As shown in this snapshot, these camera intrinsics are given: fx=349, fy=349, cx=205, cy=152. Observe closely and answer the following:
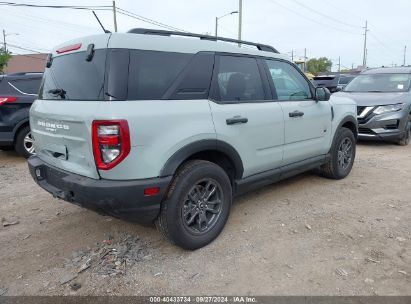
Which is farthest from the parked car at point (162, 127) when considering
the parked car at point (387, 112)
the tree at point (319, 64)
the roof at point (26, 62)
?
the tree at point (319, 64)

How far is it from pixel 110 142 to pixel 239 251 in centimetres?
156

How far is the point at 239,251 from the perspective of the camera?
324cm

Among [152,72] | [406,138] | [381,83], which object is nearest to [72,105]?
[152,72]

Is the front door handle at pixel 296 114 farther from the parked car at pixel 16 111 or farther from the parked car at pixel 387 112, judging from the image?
the parked car at pixel 16 111

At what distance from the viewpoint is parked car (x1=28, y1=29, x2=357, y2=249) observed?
270 centimetres

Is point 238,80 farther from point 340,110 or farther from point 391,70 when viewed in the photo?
point 391,70

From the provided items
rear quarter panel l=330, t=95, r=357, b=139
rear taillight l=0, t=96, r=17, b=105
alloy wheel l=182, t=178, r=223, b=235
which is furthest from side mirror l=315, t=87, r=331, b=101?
rear taillight l=0, t=96, r=17, b=105

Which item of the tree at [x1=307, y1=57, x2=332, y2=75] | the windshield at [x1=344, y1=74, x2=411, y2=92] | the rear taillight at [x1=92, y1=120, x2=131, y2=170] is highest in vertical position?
the tree at [x1=307, y1=57, x2=332, y2=75]

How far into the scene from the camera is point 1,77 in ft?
22.2

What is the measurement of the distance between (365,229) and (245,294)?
5.63 ft

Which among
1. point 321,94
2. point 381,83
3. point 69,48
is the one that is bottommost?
point 321,94

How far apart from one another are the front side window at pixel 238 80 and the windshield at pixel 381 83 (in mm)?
6115

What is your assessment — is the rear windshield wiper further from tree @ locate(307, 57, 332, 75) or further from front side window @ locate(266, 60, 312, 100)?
tree @ locate(307, 57, 332, 75)

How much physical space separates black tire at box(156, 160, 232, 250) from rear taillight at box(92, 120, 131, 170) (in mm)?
575
